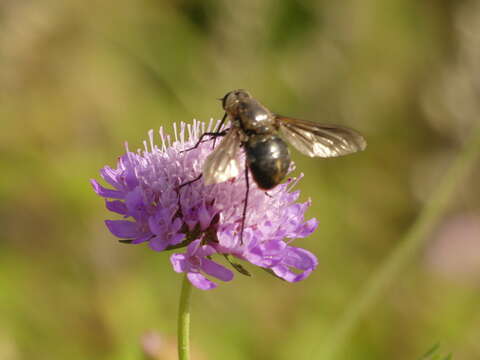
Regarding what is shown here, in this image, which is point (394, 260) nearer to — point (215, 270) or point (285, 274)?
point (285, 274)

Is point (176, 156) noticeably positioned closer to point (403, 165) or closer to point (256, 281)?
point (256, 281)

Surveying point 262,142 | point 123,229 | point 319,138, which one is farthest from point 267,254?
point 319,138

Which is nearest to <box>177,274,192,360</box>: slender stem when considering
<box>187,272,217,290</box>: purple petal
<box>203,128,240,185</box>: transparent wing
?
<box>187,272,217,290</box>: purple petal

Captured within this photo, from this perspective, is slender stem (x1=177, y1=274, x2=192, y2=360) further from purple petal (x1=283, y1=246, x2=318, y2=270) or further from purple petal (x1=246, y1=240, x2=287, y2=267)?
purple petal (x1=283, y1=246, x2=318, y2=270)

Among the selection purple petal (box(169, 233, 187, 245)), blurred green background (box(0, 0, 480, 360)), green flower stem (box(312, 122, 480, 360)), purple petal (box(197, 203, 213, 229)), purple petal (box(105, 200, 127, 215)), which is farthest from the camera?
blurred green background (box(0, 0, 480, 360))

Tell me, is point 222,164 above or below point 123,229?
above

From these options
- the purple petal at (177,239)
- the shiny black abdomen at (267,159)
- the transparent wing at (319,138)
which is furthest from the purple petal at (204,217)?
the transparent wing at (319,138)
